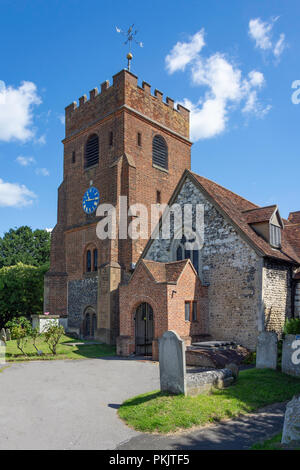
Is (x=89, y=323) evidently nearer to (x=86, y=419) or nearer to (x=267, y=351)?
(x=267, y=351)

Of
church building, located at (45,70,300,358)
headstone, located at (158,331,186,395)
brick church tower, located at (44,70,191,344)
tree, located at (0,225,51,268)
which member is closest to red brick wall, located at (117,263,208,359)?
church building, located at (45,70,300,358)

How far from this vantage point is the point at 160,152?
31.8m

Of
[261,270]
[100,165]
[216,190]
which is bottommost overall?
[261,270]

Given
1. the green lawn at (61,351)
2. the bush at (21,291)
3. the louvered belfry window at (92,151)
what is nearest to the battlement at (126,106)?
the louvered belfry window at (92,151)

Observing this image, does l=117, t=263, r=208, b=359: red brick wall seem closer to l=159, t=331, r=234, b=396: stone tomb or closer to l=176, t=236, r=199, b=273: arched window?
l=176, t=236, r=199, b=273: arched window

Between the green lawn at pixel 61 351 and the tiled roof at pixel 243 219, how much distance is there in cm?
993

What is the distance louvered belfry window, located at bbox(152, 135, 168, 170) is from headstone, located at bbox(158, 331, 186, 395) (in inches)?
887

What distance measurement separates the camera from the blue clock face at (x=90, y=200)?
29.3m

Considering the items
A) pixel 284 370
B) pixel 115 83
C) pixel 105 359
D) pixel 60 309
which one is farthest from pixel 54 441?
pixel 115 83

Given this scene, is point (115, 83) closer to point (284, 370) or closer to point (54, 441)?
point (284, 370)

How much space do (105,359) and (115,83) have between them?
21611 millimetres

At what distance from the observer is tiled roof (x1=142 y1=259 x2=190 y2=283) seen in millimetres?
19469

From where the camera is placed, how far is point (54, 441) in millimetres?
7289

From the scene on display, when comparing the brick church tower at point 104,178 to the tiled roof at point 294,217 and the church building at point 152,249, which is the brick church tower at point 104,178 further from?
the tiled roof at point 294,217
